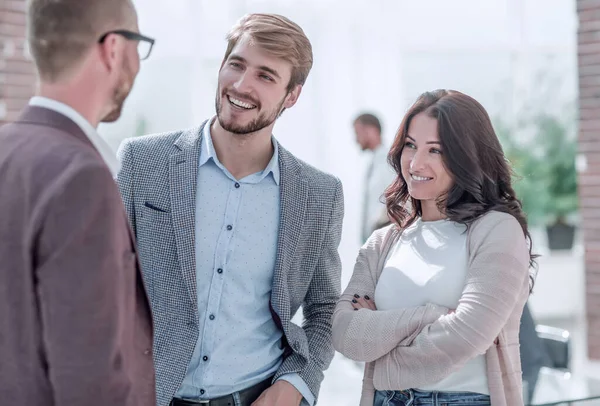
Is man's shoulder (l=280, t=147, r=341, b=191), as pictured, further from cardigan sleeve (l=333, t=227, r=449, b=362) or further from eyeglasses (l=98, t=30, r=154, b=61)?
eyeglasses (l=98, t=30, r=154, b=61)

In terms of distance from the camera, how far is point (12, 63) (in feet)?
13.6

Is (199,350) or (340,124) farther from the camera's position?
(340,124)

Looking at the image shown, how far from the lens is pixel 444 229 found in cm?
186

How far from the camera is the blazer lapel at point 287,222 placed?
1.81 meters

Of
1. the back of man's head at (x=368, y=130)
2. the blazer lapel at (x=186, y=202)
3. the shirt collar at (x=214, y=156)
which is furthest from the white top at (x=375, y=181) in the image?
the blazer lapel at (x=186, y=202)

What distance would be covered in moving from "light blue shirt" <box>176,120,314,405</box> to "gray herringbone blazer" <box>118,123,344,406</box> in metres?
0.03

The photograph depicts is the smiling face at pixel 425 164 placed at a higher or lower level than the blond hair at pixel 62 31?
lower

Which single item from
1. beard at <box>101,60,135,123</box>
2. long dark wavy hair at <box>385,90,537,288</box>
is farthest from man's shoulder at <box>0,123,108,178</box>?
long dark wavy hair at <box>385,90,537,288</box>

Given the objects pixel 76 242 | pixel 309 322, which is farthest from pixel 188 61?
pixel 76 242

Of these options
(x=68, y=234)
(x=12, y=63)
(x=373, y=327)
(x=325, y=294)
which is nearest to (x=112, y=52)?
(x=68, y=234)

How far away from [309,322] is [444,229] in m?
0.44

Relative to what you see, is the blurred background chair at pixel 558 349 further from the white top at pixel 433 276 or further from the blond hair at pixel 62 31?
the blond hair at pixel 62 31

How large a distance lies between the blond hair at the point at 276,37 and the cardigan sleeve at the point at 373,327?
586 millimetres

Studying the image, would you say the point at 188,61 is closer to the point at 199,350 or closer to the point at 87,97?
the point at 199,350
